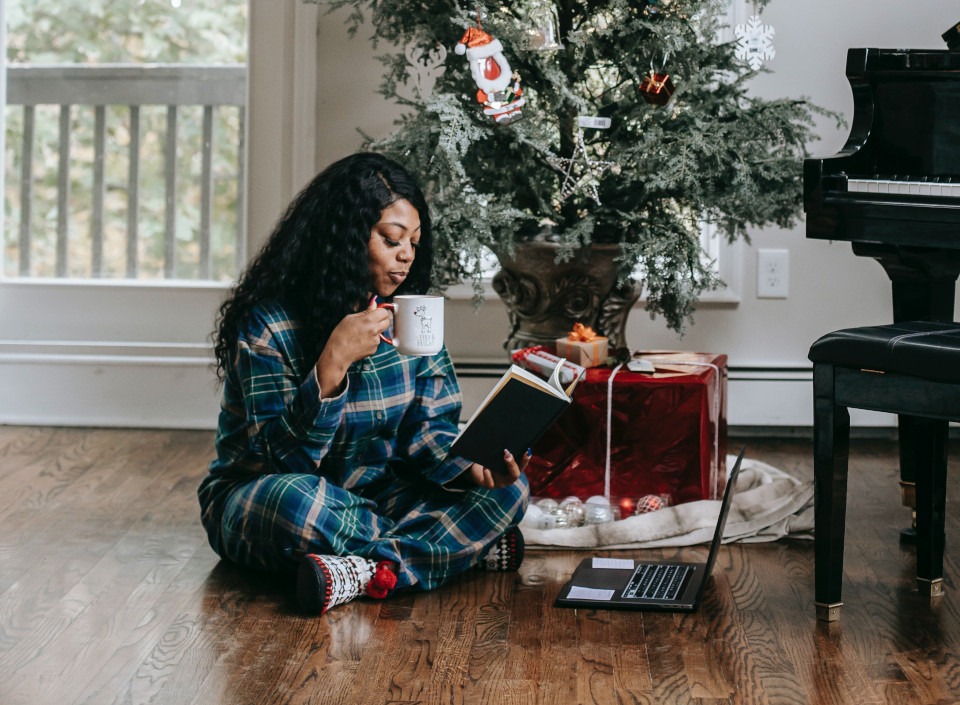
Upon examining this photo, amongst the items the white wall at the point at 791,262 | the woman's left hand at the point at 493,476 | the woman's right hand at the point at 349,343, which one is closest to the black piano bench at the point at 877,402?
the woman's left hand at the point at 493,476

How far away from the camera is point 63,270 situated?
325 cm

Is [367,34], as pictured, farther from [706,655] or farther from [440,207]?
[706,655]

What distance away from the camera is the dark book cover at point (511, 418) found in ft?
5.58

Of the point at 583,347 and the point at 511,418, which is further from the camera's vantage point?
the point at 583,347

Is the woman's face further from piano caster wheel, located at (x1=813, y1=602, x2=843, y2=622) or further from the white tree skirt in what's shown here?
piano caster wheel, located at (x1=813, y1=602, x2=843, y2=622)

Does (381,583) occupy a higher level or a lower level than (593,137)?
lower

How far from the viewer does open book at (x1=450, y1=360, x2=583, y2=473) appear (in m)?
1.70

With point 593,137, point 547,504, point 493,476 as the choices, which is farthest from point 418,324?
point 593,137

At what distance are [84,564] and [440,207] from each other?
0.95 meters

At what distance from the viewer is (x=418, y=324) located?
1655 millimetres

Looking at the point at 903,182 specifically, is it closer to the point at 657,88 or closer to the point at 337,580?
the point at 657,88

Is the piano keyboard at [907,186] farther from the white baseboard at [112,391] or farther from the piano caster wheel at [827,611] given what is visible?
the white baseboard at [112,391]

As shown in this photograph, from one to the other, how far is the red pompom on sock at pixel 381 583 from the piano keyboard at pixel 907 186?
3.37ft

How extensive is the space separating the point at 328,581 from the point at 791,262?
1.82m
